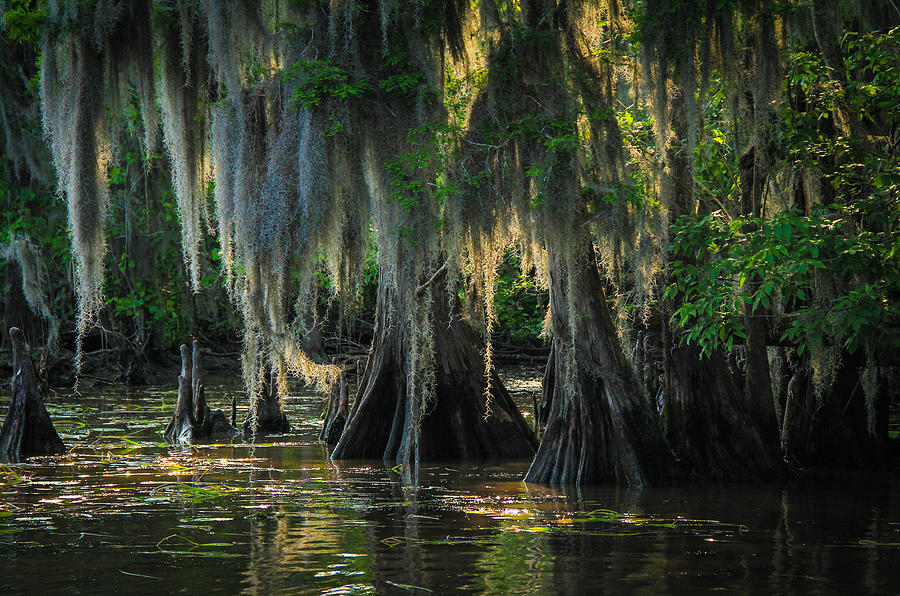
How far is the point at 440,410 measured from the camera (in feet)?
41.4

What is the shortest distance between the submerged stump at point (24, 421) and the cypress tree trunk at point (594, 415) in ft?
18.7

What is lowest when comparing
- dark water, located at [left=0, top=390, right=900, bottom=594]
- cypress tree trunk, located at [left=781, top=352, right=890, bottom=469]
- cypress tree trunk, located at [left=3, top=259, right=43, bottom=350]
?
dark water, located at [left=0, top=390, right=900, bottom=594]

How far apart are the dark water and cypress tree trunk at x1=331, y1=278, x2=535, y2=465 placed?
718mm

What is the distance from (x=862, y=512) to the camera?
8.91 meters

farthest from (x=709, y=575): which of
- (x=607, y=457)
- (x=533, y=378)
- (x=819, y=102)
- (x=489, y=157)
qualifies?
(x=533, y=378)

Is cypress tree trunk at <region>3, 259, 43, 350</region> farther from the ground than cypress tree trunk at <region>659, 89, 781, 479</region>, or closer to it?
farther from the ground

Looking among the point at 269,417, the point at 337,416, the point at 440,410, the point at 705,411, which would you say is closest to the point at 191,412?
the point at 269,417

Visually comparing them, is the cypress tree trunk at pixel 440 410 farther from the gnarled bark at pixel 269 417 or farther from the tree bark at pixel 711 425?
the gnarled bark at pixel 269 417

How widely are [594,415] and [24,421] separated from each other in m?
6.49

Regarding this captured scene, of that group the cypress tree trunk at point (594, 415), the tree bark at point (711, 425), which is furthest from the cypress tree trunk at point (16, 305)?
the tree bark at point (711, 425)

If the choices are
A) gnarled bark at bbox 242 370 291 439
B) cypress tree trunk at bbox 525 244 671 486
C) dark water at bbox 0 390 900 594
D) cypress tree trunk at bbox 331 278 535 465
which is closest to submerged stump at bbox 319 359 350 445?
gnarled bark at bbox 242 370 291 439

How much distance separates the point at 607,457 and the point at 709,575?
3.56 metres

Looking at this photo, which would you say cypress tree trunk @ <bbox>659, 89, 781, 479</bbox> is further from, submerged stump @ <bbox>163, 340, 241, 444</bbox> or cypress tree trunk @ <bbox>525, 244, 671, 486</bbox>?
submerged stump @ <bbox>163, 340, 241, 444</bbox>

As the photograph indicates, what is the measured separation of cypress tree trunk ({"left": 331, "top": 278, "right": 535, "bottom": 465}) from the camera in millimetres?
12562
